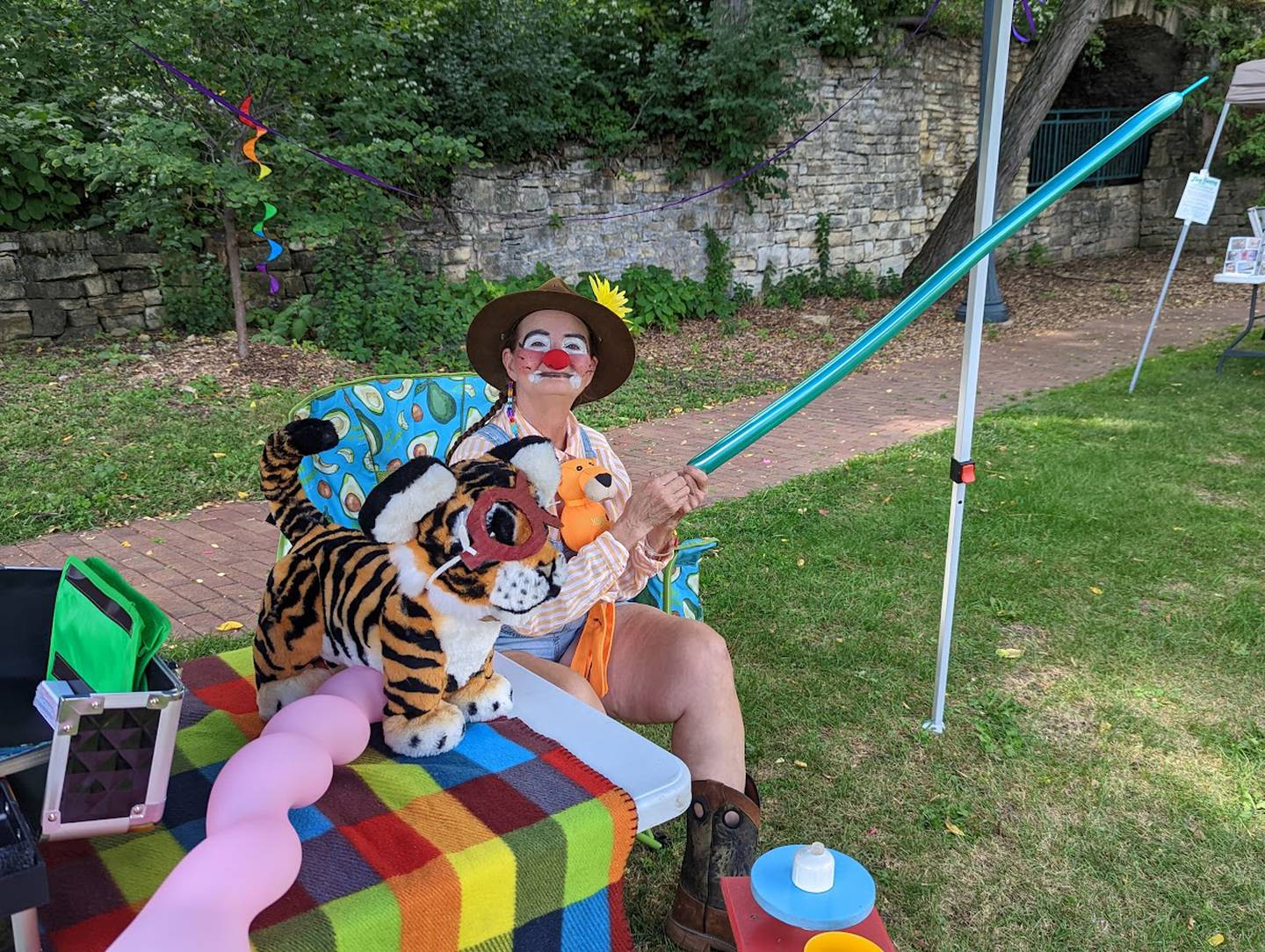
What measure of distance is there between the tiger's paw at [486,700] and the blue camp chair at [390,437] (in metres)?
0.87

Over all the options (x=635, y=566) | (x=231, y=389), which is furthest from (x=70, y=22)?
(x=635, y=566)

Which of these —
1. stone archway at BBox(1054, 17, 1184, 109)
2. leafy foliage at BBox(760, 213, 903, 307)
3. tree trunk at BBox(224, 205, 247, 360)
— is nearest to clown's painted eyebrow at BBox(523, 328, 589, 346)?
tree trunk at BBox(224, 205, 247, 360)

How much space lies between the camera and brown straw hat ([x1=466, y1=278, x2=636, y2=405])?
6.70ft

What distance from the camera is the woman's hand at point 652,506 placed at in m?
1.76

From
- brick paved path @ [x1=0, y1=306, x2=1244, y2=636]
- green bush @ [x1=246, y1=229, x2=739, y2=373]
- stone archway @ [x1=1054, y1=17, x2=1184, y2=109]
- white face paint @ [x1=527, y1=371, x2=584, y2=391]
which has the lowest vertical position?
brick paved path @ [x1=0, y1=306, x2=1244, y2=636]

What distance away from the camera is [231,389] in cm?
636

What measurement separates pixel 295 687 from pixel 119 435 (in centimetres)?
480

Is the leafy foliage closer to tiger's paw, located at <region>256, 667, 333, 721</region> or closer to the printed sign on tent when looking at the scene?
the printed sign on tent

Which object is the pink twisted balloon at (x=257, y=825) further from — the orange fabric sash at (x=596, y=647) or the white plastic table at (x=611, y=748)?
the orange fabric sash at (x=596, y=647)

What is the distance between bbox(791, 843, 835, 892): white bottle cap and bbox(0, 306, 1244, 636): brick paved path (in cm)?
285

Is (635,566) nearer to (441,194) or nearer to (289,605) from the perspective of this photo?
(289,605)

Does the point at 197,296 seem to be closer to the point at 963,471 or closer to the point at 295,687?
the point at 963,471

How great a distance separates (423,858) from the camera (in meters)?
1.15

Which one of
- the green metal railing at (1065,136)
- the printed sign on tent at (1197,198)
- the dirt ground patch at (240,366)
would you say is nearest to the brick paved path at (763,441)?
the printed sign on tent at (1197,198)
